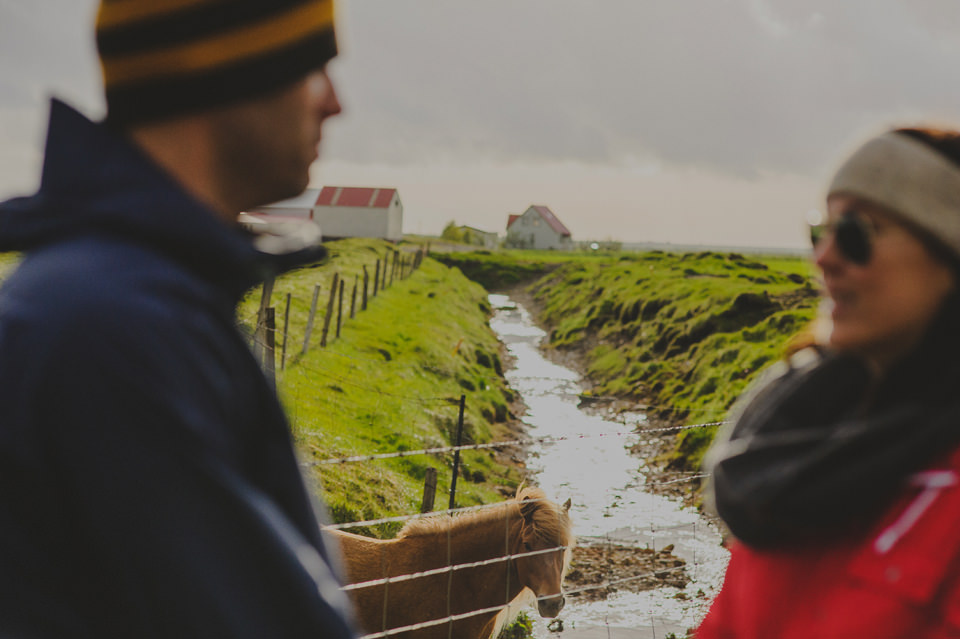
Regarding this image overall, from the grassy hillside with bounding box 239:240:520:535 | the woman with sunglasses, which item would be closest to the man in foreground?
the woman with sunglasses

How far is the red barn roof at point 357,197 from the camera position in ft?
246

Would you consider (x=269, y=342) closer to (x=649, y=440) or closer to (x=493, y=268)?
(x=649, y=440)

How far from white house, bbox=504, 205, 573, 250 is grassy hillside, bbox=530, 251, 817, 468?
6357 cm

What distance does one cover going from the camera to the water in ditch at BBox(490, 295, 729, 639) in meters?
7.90

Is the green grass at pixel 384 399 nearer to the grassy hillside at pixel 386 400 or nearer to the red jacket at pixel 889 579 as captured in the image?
the grassy hillside at pixel 386 400

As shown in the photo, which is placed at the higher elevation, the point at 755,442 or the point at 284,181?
the point at 284,181

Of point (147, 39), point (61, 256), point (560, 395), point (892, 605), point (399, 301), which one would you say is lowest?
point (560, 395)

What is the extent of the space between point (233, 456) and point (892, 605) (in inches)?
38.4

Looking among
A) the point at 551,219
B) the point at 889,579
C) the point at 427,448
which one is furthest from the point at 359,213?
the point at 889,579

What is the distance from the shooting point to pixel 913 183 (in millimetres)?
1187

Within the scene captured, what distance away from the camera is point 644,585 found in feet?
29.2

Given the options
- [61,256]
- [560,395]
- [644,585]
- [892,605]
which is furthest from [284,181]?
[560,395]

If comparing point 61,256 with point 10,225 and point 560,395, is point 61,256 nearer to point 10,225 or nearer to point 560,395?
point 10,225

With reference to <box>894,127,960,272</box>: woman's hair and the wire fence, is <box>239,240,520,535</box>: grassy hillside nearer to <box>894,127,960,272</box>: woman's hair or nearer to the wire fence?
the wire fence
